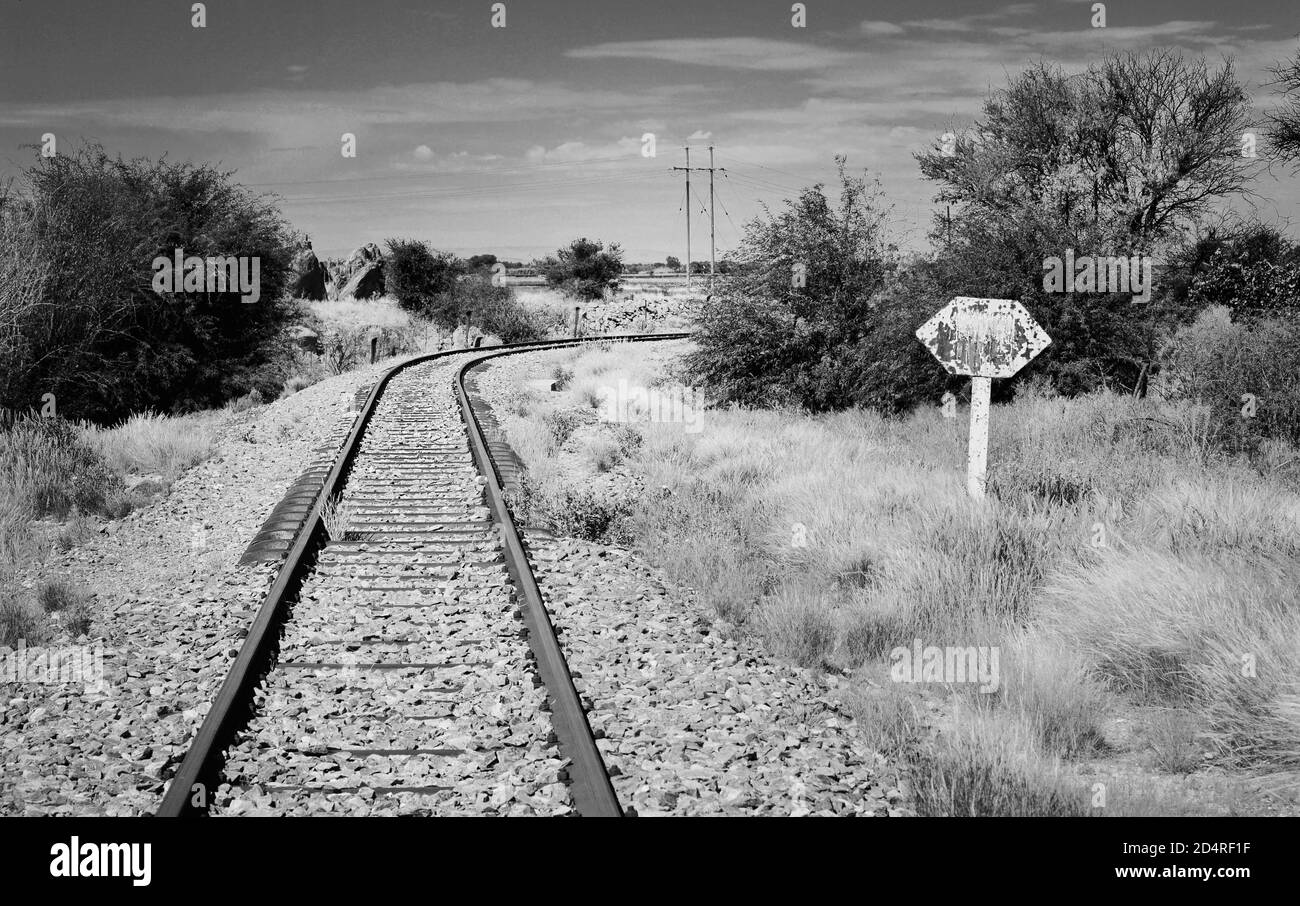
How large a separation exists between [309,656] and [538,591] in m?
1.73

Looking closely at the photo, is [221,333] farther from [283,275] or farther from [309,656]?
[309,656]

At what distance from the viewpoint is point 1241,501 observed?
8898 millimetres

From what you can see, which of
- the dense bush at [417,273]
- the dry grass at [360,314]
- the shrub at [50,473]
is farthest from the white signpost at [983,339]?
the dense bush at [417,273]

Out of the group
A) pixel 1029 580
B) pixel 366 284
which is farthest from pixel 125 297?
pixel 366 284

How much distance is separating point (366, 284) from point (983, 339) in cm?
5621

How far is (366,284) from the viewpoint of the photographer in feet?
198

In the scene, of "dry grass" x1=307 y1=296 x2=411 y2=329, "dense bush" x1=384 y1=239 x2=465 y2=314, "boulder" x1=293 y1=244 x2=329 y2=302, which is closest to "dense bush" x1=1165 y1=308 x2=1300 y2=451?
"dry grass" x1=307 y1=296 x2=411 y2=329

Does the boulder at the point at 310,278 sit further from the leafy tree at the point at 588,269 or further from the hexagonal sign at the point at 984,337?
the hexagonal sign at the point at 984,337

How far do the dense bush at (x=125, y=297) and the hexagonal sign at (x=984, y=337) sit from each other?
13.2 meters

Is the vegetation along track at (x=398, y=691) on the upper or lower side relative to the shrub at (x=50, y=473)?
Result: lower

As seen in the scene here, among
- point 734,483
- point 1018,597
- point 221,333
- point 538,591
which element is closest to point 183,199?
point 221,333

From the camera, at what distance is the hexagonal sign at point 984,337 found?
8.66 metres

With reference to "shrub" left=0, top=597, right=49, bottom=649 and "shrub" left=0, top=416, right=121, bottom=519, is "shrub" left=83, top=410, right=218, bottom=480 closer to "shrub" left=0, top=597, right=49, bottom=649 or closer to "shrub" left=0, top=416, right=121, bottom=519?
"shrub" left=0, top=416, right=121, bottom=519

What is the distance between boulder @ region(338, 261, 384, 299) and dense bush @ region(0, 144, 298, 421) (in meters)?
32.9
